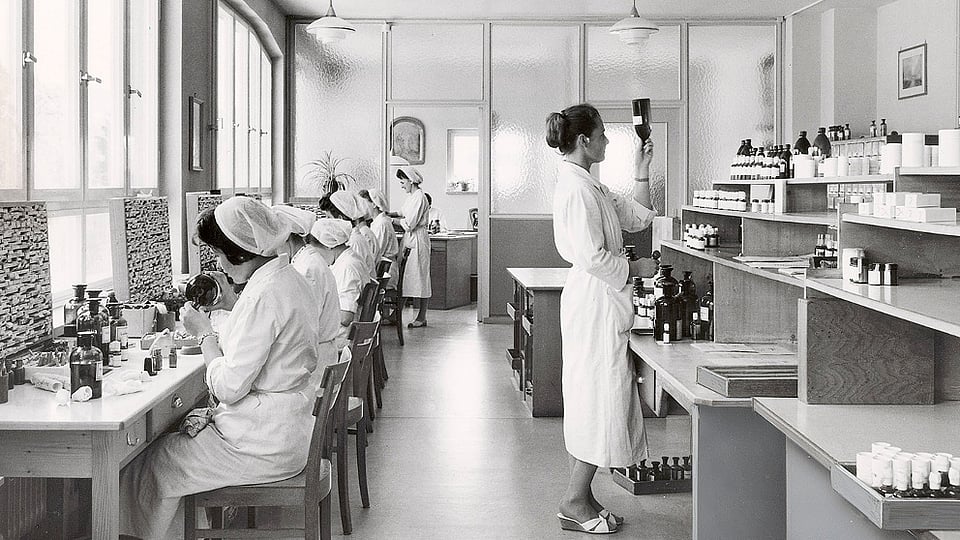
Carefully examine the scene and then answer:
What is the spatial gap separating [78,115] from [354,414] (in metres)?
1.97

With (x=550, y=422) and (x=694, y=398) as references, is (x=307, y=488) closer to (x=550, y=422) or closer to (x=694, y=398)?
(x=694, y=398)

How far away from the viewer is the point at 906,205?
2512 millimetres

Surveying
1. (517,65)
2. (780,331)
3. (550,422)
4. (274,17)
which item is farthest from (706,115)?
(780,331)

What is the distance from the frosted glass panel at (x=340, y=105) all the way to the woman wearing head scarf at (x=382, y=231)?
113 cm

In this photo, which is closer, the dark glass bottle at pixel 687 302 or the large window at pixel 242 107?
the dark glass bottle at pixel 687 302

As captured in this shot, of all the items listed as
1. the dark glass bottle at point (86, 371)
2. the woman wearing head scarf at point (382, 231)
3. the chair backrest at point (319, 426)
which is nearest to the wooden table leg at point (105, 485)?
the dark glass bottle at point (86, 371)

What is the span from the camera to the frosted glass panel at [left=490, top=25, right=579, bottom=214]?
10562mm

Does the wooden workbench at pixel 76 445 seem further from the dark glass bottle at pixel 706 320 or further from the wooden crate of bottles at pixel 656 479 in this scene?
the wooden crate of bottles at pixel 656 479

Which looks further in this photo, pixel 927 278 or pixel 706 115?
pixel 706 115

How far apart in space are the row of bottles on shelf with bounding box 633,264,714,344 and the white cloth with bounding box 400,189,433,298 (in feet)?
19.4

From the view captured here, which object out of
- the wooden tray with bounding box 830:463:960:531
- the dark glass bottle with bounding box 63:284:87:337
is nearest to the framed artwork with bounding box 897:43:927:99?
the dark glass bottle with bounding box 63:284:87:337

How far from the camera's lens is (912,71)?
30.3ft

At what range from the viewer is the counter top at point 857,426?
7.69ft

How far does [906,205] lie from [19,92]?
11.1 feet
